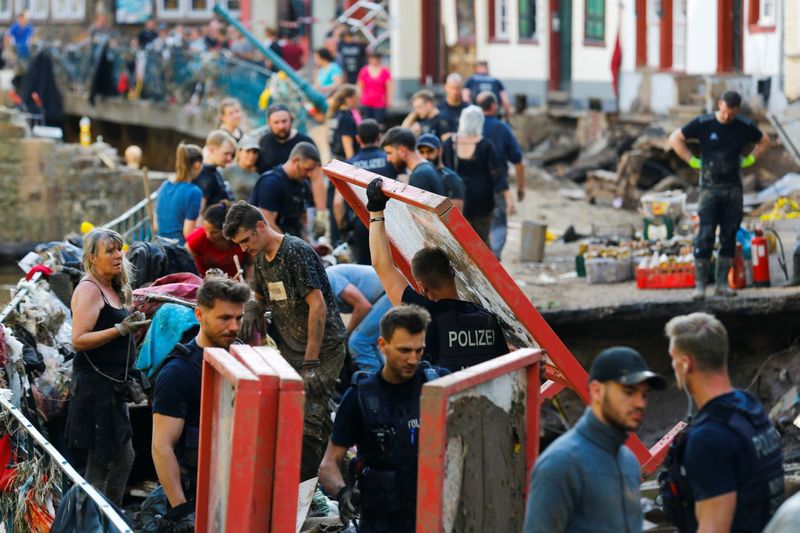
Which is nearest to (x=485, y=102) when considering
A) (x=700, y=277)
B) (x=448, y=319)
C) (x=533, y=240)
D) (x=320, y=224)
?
(x=533, y=240)

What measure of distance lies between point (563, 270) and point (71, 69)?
1722 centimetres

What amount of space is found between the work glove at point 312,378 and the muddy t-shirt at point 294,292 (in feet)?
0.45

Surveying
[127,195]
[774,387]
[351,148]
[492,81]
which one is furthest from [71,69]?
[774,387]

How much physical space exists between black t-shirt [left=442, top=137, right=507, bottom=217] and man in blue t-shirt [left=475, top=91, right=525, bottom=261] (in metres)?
0.36

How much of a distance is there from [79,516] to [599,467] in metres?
2.66

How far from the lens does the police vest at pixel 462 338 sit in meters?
7.67

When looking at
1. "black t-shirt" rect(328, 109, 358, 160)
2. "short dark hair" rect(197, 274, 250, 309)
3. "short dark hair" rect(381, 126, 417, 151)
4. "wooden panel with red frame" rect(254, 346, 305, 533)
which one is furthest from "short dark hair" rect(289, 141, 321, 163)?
"wooden panel with red frame" rect(254, 346, 305, 533)

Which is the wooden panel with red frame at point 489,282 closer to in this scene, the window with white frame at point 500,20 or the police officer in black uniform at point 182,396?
the police officer in black uniform at point 182,396

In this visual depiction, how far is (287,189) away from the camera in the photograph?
11.6 meters

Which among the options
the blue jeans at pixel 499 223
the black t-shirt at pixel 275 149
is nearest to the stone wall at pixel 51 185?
the blue jeans at pixel 499 223

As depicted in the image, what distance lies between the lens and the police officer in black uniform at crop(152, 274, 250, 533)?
7.07 meters

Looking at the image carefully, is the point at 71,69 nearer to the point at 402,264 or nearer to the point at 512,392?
the point at 402,264

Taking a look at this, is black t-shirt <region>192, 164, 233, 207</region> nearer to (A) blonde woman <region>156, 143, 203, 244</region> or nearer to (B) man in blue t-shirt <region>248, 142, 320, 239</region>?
(A) blonde woman <region>156, 143, 203, 244</region>

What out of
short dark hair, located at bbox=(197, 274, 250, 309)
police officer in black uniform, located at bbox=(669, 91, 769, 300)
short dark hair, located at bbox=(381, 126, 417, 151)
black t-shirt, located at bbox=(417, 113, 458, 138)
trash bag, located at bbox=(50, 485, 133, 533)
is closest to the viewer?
trash bag, located at bbox=(50, 485, 133, 533)
